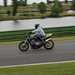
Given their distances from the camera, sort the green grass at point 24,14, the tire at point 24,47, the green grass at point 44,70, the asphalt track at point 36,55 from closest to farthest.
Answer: the green grass at point 44,70 → the asphalt track at point 36,55 → the tire at point 24,47 → the green grass at point 24,14

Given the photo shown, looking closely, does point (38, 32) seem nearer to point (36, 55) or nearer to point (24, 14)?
point (36, 55)

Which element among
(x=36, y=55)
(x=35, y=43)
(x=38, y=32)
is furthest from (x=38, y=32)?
(x=36, y=55)

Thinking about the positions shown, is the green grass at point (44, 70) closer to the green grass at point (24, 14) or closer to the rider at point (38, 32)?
the rider at point (38, 32)

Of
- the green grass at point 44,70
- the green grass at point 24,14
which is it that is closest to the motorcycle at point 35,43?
the green grass at point 44,70

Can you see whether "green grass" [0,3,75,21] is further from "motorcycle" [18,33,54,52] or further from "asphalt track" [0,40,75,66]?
"motorcycle" [18,33,54,52]

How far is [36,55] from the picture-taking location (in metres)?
16.8

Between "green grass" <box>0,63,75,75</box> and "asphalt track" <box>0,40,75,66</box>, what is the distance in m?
1.98

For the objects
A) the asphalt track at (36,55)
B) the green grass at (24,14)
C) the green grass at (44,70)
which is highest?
the green grass at (44,70)

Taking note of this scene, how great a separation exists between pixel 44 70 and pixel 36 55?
4.91 metres

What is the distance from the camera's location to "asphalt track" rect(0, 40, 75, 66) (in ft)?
49.3

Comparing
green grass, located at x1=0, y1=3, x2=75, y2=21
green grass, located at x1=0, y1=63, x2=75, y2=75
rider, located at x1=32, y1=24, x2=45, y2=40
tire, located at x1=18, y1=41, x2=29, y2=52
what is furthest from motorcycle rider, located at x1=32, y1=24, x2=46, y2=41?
green grass, located at x1=0, y1=3, x2=75, y2=21

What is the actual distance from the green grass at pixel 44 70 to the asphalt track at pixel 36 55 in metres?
1.98

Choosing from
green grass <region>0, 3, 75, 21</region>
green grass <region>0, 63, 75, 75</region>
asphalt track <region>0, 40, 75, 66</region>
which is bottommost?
green grass <region>0, 3, 75, 21</region>

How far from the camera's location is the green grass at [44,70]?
1144 cm
